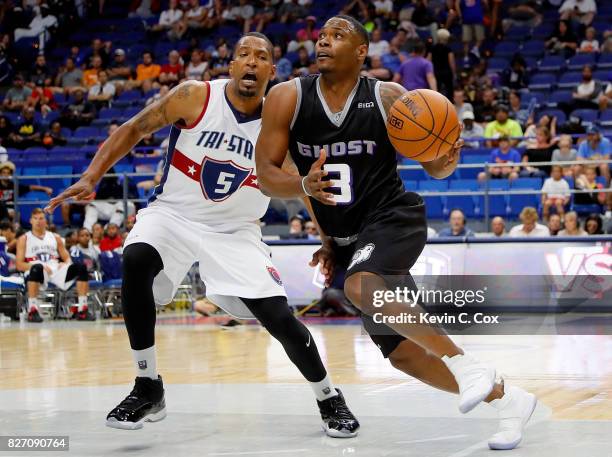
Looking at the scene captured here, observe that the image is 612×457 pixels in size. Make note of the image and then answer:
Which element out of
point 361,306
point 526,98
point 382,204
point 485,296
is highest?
point 382,204

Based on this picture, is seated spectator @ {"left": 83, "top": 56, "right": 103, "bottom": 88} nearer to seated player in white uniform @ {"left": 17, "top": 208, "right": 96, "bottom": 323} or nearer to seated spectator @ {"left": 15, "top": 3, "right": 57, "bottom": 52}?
seated spectator @ {"left": 15, "top": 3, "right": 57, "bottom": 52}

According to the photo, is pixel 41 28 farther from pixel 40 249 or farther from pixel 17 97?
pixel 40 249

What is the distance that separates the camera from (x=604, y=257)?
1133 cm

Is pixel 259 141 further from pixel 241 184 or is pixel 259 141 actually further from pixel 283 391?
pixel 283 391

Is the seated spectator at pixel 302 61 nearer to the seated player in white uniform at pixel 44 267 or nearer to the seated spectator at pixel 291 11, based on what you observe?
the seated spectator at pixel 291 11

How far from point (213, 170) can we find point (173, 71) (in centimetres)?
1490

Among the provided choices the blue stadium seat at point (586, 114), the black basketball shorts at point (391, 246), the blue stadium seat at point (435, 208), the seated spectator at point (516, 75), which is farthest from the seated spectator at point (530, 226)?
the black basketball shorts at point (391, 246)

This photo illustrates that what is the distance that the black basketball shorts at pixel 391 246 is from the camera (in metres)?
4.46

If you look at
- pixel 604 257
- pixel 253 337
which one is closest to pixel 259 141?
pixel 253 337

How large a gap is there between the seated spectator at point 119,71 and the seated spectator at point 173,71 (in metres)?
1.05

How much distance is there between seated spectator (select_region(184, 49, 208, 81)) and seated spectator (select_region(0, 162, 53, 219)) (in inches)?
156

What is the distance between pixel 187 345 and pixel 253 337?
986 mm

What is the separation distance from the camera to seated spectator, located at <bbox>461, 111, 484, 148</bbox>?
1537 cm
